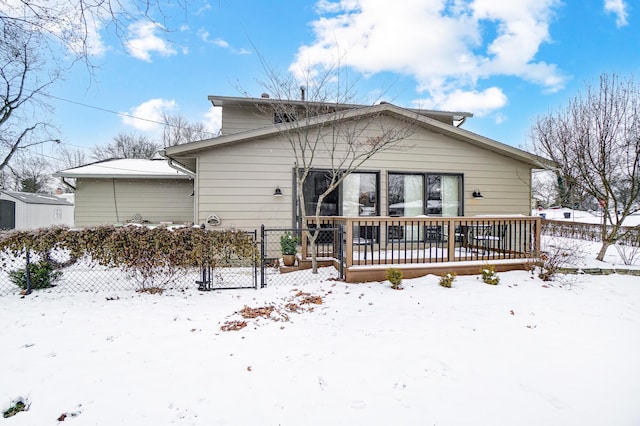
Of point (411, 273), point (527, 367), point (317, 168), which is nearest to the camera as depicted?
point (527, 367)

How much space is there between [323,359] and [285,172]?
488 centimetres

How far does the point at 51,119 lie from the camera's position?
26.3ft

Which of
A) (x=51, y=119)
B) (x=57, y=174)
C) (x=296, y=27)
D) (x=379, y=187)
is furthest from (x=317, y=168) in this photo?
(x=57, y=174)

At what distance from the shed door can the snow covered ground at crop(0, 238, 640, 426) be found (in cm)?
1488

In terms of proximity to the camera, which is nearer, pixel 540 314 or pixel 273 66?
pixel 540 314

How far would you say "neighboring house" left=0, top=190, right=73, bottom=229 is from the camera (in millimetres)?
15050

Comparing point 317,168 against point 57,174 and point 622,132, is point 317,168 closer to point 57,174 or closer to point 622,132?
point 622,132

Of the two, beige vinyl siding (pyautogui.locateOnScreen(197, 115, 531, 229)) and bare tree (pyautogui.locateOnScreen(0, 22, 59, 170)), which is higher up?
bare tree (pyautogui.locateOnScreen(0, 22, 59, 170))

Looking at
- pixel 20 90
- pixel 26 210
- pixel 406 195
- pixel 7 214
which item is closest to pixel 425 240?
pixel 406 195

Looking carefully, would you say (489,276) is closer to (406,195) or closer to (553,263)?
(553,263)

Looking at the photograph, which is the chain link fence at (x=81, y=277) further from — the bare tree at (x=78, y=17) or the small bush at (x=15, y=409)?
the bare tree at (x=78, y=17)

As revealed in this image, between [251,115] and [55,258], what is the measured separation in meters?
6.48

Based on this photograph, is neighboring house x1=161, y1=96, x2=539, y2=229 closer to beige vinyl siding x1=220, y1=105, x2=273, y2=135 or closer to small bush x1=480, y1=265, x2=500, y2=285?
beige vinyl siding x1=220, y1=105, x2=273, y2=135

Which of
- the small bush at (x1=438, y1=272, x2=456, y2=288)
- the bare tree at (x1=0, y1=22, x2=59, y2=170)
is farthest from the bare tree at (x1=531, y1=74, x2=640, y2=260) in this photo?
the bare tree at (x1=0, y1=22, x2=59, y2=170)
